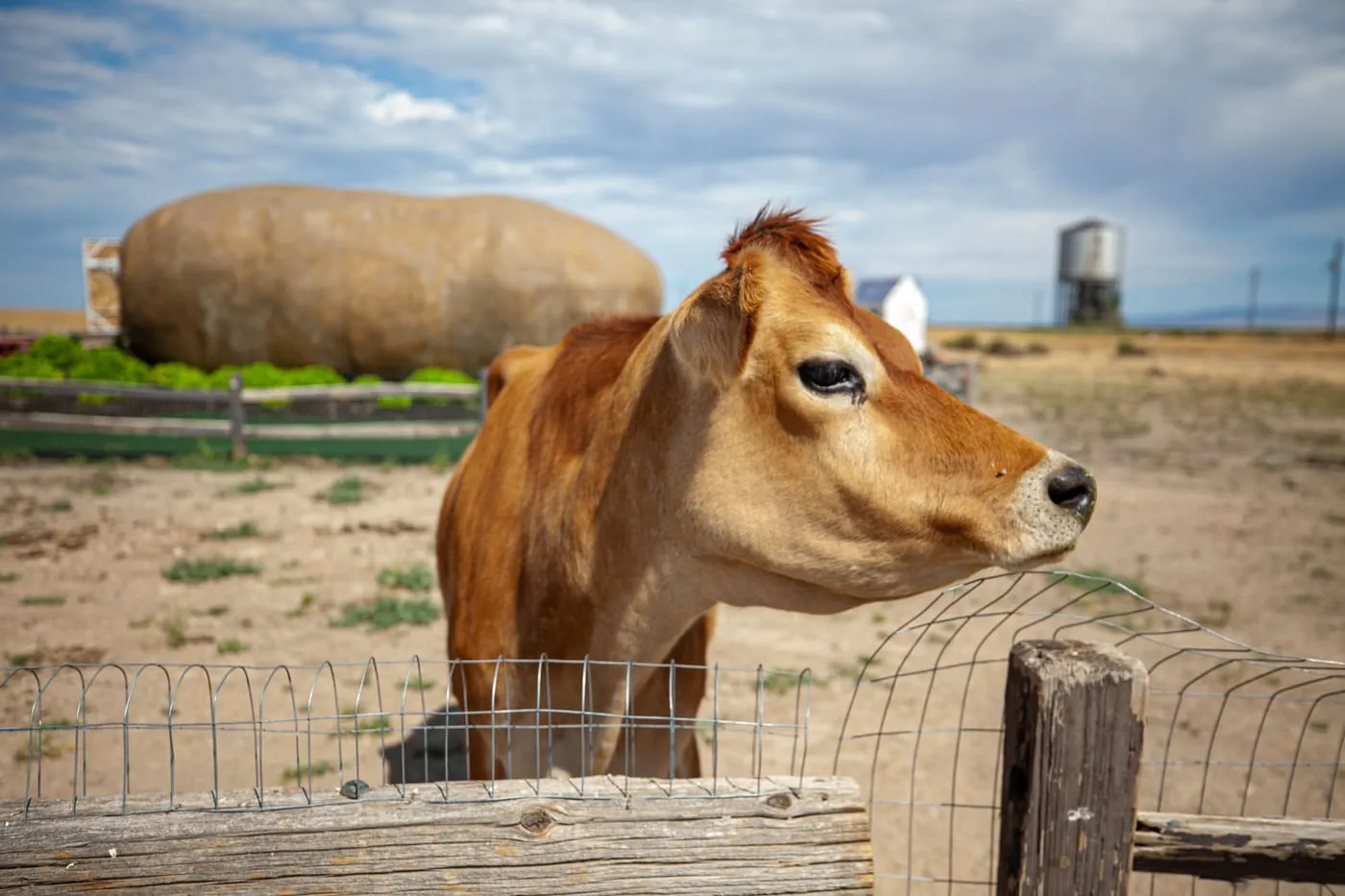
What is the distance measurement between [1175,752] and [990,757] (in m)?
1.04

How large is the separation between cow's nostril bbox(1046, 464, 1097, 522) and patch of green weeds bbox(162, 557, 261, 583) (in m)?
7.37

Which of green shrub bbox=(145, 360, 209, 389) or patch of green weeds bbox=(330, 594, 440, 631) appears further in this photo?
green shrub bbox=(145, 360, 209, 389)

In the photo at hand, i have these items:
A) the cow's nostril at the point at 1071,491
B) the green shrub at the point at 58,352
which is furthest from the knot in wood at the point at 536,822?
the green shrub at the point at 58,352

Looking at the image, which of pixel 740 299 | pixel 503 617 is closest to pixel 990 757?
pixel 503 617

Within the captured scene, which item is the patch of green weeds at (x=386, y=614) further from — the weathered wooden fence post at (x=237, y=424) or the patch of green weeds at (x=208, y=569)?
the weathered wooden fence post at (x=237, y=424)

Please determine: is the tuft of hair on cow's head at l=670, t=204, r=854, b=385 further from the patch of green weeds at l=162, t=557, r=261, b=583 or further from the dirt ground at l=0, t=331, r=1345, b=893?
the patch of green weeds at l=162, t=557, r=261, b=583

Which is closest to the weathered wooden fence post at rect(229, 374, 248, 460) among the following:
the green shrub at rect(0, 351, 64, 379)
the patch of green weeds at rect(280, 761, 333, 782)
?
the green shrub at rect(0, 351, 64, 379)

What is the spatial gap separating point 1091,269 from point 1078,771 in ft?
230

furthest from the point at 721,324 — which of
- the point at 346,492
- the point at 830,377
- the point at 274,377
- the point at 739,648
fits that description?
the point at 274,377

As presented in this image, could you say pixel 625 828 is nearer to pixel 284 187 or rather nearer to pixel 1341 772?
pixel 1341 772

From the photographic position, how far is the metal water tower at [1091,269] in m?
62.2

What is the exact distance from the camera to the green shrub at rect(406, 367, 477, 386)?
13.4 metres

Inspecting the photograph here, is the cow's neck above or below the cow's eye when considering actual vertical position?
below

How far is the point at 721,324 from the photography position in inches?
77.2
